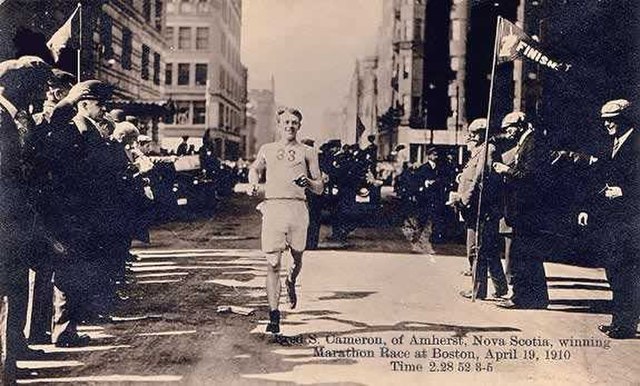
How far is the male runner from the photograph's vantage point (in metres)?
4.39

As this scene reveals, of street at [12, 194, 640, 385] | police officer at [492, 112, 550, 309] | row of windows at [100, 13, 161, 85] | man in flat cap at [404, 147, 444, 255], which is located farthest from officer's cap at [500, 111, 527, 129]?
row of windows at [100, 13, 161, 85]

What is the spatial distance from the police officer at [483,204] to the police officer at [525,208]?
9 centimetres

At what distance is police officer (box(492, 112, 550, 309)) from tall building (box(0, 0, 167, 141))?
3.69m

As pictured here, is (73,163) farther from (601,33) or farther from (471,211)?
(601,33)

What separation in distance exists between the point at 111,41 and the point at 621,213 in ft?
31.1

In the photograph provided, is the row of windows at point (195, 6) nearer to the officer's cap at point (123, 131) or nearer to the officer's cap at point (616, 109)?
the officer's cap at point (123, 131)

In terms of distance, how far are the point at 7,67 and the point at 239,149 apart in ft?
26.9

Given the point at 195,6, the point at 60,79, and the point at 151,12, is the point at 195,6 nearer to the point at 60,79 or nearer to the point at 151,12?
the point at 60,79

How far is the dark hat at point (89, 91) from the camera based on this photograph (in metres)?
4.05

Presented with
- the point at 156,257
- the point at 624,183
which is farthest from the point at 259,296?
the point at 624,183

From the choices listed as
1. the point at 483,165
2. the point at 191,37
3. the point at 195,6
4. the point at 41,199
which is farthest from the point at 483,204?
the point at 41,199

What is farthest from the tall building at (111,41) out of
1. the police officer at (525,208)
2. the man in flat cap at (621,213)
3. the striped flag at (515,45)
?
the man in flat cap at (621,213)

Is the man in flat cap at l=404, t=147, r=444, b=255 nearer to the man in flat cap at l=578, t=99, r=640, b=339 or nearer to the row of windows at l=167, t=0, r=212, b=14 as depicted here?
the man in flat cap at l=578, t=99, r=640, b=339

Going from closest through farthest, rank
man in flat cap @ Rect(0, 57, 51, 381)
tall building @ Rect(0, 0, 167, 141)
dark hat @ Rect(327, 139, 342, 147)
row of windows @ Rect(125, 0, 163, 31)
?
man in flat cap @ Rect(0, 57, 51, 381), tall building @ Rect(0, 0, 167, 141), dark hat @ Rect(327, 139, 342, 147), row of windows @ Rect(125, 0, 163, 31)
